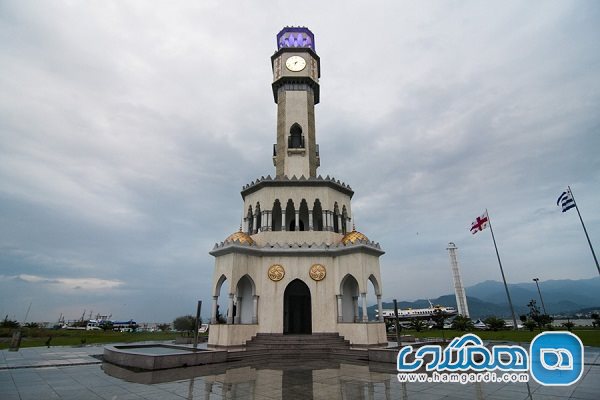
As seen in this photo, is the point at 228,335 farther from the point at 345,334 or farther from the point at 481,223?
the point at 481,223

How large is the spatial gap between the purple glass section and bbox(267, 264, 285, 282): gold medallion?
22.8 metres

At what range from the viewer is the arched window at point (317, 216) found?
26.3 metres

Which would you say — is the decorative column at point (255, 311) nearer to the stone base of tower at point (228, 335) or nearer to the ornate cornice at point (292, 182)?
the stone base of tower at point (228, 335)

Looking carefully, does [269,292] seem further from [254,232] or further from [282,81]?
[282,81]

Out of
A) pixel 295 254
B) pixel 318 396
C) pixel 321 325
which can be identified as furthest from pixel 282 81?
pixel 318 396

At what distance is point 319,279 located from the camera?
22.8 m

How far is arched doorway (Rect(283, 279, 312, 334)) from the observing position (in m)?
24.5

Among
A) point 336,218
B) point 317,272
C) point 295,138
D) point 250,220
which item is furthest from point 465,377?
point 295,138

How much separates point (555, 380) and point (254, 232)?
804 inches

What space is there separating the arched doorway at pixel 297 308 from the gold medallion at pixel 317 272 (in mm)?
1939

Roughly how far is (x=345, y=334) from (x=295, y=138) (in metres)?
17.6

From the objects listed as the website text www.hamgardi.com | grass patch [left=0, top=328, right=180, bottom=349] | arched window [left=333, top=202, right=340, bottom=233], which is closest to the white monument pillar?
arched window [left=333, top=202, right=340, bottom=233]

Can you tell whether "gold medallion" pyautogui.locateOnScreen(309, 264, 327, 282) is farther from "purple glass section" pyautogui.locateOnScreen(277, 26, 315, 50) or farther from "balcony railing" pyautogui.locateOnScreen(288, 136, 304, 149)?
"purple glass section" pyautogui.locateOnScreen(277, 26, 315, 50)

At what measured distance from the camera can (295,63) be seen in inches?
1230
